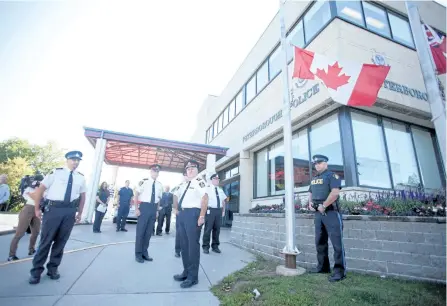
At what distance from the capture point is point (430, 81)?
318 centimetres

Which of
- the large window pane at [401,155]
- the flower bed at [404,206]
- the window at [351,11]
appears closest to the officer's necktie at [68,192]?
the flower bed at [404,206]

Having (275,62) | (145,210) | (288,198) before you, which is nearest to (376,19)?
(275,62)

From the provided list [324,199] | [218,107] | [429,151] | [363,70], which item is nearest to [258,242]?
[324,199]

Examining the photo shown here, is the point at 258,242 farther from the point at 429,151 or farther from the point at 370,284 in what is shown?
the point at 429,151

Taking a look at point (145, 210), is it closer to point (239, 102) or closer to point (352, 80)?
point (352, 80)

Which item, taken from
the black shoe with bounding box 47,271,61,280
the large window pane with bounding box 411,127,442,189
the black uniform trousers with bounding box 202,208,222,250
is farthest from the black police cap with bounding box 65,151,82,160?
the large window pane with bounding box 411,127,442,189

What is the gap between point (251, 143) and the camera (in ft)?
37.1

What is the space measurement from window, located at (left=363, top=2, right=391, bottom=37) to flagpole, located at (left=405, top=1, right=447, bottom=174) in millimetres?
5330

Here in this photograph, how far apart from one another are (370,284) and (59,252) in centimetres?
485

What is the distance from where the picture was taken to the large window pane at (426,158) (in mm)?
7827

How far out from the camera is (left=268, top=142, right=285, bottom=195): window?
9.45 metres

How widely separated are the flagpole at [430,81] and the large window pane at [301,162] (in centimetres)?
500

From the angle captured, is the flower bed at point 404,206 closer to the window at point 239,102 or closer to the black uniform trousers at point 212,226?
the black uniform trousers at point 212,226

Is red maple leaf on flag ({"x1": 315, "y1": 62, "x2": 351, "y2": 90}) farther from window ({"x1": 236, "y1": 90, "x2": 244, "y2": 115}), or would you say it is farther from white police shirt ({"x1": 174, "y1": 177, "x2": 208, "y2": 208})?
window ({"x1": 236, "y1": 90, "x2": 244, "y2": 115})
